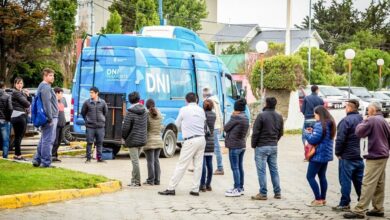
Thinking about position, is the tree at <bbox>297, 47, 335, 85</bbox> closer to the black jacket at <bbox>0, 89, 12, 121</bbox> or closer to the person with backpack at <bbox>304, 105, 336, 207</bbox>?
the black jacket at <bbox>0, 89, 12, 121</bbox>

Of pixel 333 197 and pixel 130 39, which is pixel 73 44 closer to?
pixel 130 39

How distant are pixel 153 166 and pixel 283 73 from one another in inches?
715

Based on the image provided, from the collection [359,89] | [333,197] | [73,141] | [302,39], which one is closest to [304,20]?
[302,39]

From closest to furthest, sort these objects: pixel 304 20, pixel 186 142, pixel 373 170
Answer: pixel 373 170, pixel 186 142, pixel 304 20

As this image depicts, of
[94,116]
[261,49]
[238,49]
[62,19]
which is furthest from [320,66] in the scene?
[94,116]

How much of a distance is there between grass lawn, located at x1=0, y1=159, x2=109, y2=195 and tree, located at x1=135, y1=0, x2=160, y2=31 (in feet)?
99.3

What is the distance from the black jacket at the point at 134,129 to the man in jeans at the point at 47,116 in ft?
6.10

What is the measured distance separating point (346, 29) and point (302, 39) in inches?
361

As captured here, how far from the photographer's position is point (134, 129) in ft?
45.9

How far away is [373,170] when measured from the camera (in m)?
10.9

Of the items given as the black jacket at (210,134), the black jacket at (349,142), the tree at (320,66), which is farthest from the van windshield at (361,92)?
the black jacket at (349,142)

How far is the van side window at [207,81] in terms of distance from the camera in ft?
70.2

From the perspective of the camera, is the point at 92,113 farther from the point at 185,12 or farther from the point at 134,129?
the point at 185,12

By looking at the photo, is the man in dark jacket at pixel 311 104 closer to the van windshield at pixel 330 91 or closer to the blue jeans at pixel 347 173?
the blue jeans at pixel 347 173
